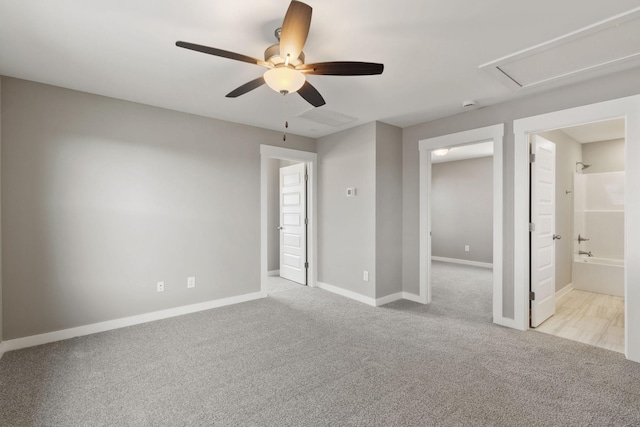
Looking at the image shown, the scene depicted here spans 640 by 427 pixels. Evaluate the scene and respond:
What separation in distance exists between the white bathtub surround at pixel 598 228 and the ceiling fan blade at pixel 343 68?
15.5 feet

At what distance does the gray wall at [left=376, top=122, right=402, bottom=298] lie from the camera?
4.03 meters

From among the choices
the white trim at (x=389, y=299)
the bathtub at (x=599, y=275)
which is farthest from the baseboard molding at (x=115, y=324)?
the bathtub at (x=599, y=275)

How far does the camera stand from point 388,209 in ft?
13.6

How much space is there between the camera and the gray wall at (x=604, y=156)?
4.66 m

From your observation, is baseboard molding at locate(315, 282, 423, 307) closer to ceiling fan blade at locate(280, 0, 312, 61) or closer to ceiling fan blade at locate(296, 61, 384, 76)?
ceiling fan blade at locate(296, 61, 384, 76)

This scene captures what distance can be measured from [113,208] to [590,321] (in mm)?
5326

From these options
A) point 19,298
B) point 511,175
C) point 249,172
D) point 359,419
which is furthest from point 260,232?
point 511,175

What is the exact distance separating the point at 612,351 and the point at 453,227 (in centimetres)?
471

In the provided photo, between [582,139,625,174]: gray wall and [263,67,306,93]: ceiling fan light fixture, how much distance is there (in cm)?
538

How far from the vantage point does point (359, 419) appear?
1813 mm

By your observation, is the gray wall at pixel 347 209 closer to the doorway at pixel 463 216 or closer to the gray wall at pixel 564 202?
the doorway at pixel 463 216

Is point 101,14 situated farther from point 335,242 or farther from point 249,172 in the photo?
point 335,242

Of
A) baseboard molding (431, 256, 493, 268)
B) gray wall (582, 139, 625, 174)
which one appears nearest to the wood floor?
gray wall (582, 139, 625, 174)

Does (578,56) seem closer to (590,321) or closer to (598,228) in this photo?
(590,321)
